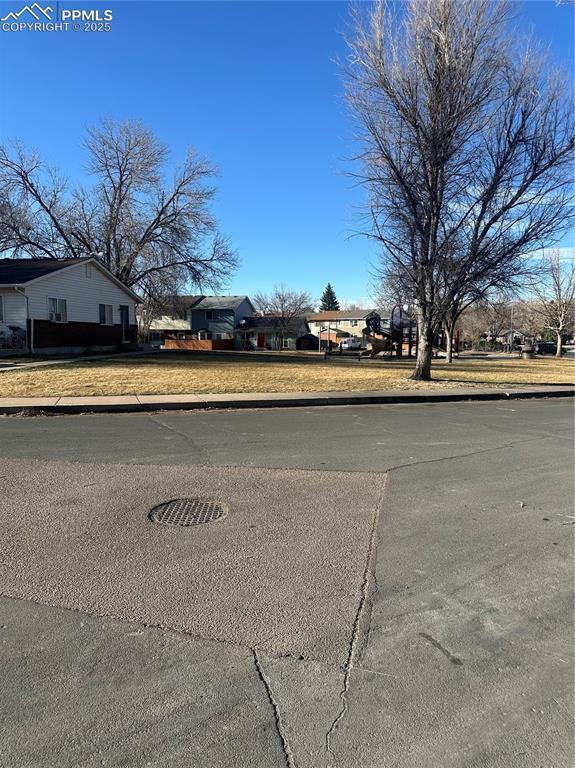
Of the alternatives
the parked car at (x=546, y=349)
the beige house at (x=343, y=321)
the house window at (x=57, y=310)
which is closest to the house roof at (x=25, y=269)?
the house window at (x=57, y=310)

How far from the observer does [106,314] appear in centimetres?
3234

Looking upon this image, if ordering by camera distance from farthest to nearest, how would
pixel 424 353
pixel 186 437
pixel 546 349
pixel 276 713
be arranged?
pixel 546 349 → pixel 424 353 → pixel 186 437 → pixel 276 713

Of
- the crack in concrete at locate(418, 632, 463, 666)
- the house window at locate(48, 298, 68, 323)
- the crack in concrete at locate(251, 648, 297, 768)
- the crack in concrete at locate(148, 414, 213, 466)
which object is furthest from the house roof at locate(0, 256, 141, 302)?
the crack in concrete at locate(418, 632, 463, 666)

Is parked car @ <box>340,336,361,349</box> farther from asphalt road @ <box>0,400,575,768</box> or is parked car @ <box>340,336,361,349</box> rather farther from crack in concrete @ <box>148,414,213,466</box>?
asphalt road @ <box>0,400,575,768</box>

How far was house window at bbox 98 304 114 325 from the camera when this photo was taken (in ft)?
104

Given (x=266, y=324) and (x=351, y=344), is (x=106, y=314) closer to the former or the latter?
(x=351, y=344)

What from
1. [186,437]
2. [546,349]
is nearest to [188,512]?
[186,437]

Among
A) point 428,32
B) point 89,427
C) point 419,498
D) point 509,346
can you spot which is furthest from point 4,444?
point 509,346

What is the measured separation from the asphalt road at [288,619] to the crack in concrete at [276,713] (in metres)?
0.01

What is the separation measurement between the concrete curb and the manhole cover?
23.1 ft

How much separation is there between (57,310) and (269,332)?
46122mm

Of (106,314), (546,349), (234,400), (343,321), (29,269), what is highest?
(29,269)

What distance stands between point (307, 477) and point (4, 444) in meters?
4.64

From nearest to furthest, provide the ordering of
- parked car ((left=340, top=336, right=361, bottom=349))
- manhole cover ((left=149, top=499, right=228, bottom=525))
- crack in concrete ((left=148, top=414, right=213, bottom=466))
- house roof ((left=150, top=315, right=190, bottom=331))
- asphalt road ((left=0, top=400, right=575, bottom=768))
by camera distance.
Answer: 1. asphalt road ((left=0, top=400, right=575, bottom=768))
2. manhole cover ((left=149, top=499, right=228, bottom=525))
3. crack in concrete ((left=148, top=414, right=213, bottom=466))
4. parked car ((left=340, top=336, right=361, bottom=349))
5. house roof ((left=150, top=315, right=190, bottom=331))
